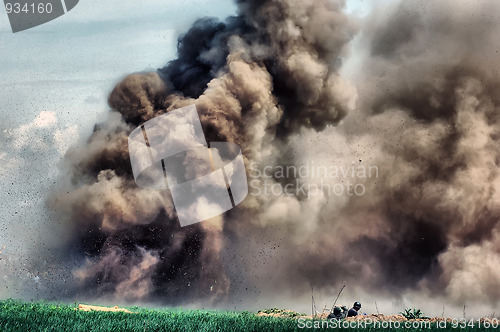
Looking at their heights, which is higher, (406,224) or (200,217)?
(200,217)

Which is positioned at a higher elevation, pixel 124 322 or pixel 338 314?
pixel 124 322

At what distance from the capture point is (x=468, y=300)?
96.3ft

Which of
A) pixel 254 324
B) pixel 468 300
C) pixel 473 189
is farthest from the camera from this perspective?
pixel 473 189

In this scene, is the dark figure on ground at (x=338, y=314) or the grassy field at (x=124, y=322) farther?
the dark figure on ground at (x=338, y=314)

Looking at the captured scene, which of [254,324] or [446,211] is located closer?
[254,324]

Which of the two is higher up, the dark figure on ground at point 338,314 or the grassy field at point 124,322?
the grassy field at point 124,322

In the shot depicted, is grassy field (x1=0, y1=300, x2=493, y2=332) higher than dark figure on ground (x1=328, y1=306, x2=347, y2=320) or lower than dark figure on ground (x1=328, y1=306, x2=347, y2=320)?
higher

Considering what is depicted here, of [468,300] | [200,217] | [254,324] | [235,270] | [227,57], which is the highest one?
[227,57]

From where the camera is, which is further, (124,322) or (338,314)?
(338,314)

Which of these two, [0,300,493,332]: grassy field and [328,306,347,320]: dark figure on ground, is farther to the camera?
[328,306,347,320]: dark figure on ground

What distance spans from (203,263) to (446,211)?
12776mm

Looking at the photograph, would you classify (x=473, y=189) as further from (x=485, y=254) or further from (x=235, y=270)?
(x=235, y=270)

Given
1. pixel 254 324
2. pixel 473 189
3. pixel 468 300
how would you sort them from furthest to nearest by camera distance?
pixel 473 189, pixel 468 300, pixel 254 324

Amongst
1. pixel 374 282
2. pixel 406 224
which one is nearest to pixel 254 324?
pixel 374 282
